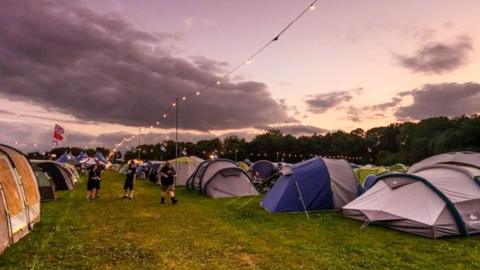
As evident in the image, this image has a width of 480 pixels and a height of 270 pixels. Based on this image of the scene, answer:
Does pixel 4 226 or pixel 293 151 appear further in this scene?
pixel 293 151

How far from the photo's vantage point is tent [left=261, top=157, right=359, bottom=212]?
14.8 meters

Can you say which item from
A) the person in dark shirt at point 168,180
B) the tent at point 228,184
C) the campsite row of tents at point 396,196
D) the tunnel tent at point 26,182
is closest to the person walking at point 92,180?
the person in dark shirt at point 168,180

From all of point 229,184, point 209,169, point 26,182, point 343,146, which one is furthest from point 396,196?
point 343,146

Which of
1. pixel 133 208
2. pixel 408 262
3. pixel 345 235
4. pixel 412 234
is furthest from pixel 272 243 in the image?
pixel 133 208

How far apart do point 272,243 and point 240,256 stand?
1.47 metres

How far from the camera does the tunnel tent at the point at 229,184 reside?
2102cm

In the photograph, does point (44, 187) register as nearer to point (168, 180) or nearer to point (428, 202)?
point (168, 180)

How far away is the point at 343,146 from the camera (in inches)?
4855

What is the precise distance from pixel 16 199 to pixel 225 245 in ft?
17.7

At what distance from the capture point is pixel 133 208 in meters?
16.1

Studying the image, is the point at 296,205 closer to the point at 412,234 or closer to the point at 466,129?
the point at 412,234

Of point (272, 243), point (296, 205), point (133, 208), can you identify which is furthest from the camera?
point (133, 208)

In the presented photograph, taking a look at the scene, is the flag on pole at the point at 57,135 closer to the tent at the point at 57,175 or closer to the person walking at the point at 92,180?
the tent at the point at 57,175

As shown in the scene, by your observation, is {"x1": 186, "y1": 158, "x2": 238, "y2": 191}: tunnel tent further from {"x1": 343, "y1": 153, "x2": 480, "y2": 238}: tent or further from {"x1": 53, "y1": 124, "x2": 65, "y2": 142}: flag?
{"x1": 343, "y1": 153, "x2": 480, "y2": 238}: tent
